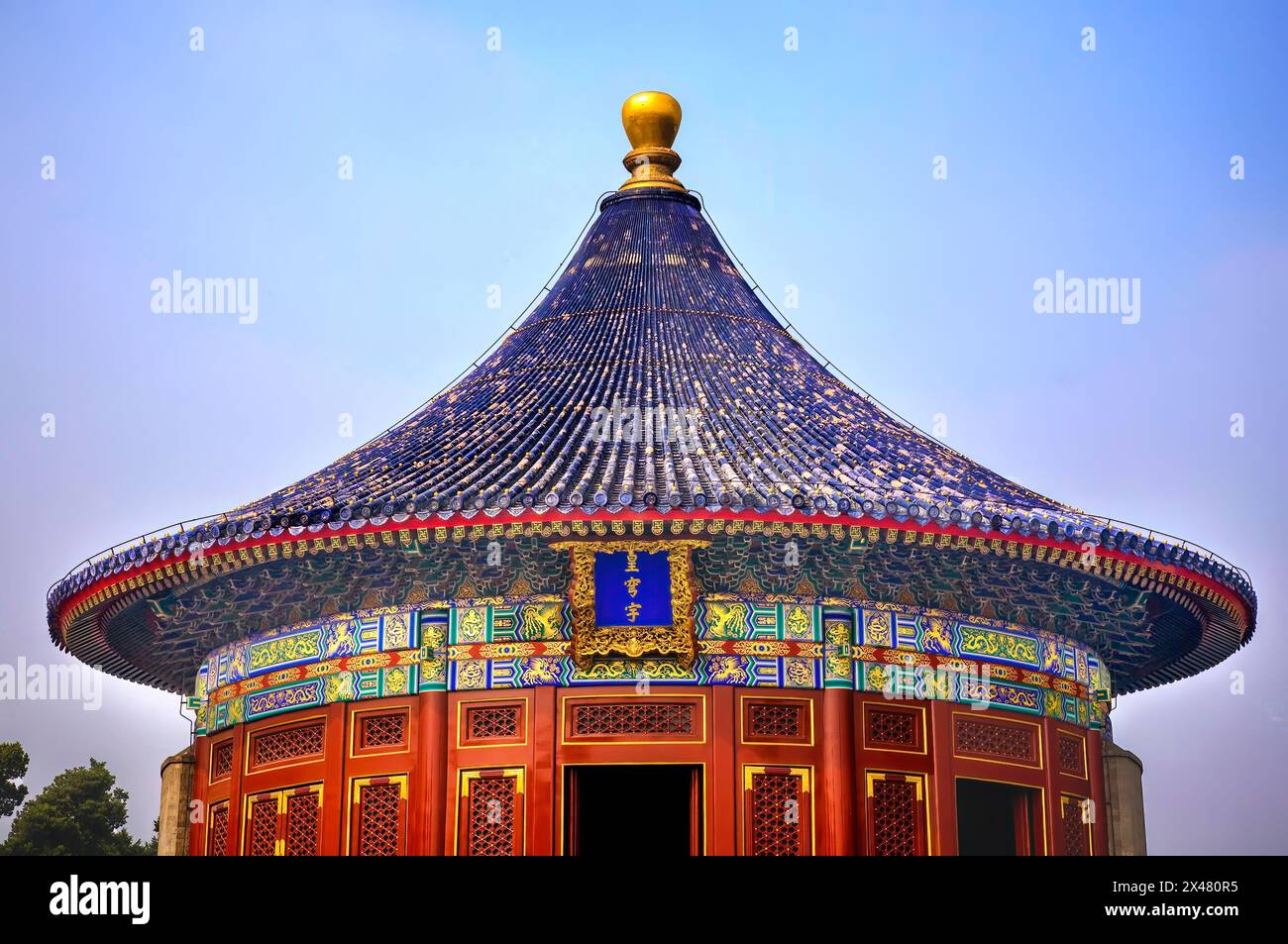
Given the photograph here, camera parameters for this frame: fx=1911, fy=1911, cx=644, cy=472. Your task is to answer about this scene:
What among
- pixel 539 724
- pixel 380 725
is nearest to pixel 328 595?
pixel 380 725

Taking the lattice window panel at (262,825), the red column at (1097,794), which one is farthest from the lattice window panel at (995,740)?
the lattice window panel at (262,825)

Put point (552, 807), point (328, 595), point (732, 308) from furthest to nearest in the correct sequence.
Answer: point (732, 308) < point (328, 595) < point (552, 807)

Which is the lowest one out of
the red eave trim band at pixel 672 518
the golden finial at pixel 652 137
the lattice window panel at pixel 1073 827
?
the lattice window panel at pixel 1073 827

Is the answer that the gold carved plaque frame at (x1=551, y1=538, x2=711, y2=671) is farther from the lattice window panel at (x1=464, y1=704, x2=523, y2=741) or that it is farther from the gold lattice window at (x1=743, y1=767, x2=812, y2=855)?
the gold lattice window at (x1=743, y1=767, x2=812, y2=855)

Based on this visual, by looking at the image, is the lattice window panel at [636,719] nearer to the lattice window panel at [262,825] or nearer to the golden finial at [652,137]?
the lattice window panel at [262,825]

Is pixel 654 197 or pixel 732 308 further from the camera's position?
pixel 654 197

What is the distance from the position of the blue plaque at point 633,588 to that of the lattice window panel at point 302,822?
10.0ft

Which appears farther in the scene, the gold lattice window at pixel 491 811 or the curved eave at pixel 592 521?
the gold lattice window at pixel 491 811

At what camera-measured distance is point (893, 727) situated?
1650 centimetres

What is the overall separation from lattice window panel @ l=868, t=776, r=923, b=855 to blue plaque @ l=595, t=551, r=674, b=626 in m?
2.31

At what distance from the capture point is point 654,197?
2239cm

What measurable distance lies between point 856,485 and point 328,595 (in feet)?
15.8

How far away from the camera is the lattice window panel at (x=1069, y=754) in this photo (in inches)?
685
